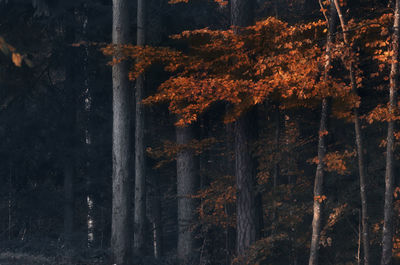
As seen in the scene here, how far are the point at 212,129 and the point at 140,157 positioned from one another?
2901 millimetres

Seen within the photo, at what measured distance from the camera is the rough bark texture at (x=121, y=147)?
16562 millimetres

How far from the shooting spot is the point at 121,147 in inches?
652

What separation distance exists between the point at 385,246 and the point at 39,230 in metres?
17.6

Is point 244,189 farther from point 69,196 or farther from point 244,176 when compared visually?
point 69,196

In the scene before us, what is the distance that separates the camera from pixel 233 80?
13.8 metres

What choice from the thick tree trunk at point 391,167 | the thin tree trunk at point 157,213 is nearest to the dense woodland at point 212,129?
the thick tree trunk at point 391,167

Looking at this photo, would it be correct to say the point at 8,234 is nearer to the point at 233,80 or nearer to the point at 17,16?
the point at 17,16

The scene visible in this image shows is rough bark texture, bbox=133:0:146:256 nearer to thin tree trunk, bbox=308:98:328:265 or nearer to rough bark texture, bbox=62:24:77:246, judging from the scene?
rough bark texture, bbox=62:24:77:246

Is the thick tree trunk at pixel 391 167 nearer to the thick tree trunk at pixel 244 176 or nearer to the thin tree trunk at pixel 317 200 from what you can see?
the thin tree trunk at pixel 317 200

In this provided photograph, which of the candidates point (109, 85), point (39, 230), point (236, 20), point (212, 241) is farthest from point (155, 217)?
point (236, 20)

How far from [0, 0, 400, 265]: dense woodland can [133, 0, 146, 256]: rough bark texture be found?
5cm

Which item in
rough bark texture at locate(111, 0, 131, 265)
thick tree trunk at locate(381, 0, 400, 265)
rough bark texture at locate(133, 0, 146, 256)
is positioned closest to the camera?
thick tree trunk at locate(381, 0, 400, 265)

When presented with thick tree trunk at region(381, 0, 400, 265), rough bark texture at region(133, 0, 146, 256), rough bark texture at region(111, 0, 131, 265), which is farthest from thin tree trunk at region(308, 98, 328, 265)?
rough bark texture at region(133, 0, 146, 256)

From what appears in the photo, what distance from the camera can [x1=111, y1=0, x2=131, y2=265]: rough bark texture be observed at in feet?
54.3
